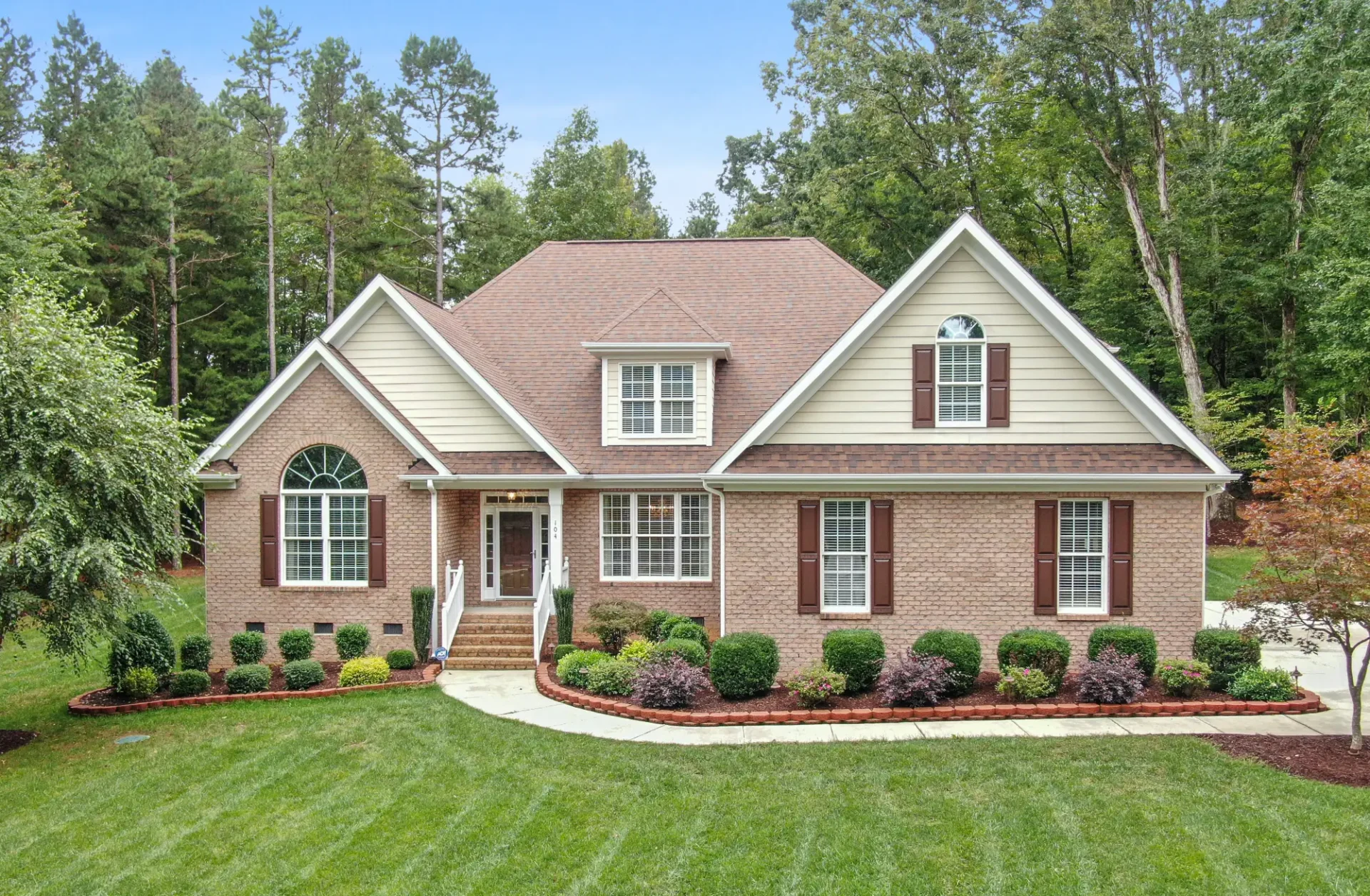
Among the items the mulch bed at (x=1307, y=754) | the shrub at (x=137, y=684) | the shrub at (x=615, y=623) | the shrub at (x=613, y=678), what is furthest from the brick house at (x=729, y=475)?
the mulch bed at (x=1307, y=754)

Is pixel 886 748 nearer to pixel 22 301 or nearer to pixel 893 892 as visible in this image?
pixel 893 892

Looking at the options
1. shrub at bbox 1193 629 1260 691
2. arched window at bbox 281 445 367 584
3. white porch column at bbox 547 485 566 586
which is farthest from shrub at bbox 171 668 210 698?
shrub at bbox 1193 629 1260 691

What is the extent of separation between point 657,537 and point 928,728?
22.2 feet

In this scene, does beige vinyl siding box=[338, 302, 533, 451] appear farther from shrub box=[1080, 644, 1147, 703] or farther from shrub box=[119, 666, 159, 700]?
shrub box=[1080, 644, 1147, 703]

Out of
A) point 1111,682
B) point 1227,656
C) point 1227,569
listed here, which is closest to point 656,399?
point 1111,682

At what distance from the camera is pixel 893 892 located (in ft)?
22.7

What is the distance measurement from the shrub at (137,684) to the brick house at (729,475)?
6.43 ft

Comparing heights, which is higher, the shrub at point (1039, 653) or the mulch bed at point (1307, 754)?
the shrub at point (1039, 653)

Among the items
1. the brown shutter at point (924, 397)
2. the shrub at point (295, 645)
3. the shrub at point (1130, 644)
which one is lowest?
the shrub at point (295, 645)

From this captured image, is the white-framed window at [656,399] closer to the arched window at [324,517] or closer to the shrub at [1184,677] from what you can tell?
the arched window at [324,517]

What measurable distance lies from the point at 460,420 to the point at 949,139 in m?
21.0

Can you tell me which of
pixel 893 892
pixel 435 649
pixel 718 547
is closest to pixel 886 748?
pixel 893 892

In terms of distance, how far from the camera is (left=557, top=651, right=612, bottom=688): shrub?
42.5 feet

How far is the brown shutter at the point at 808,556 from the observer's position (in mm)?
13789
